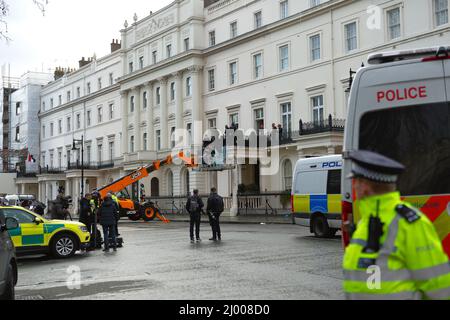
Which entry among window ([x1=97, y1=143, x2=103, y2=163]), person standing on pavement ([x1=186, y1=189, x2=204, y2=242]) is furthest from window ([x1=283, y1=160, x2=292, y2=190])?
window ([x1=97, y1=143, x2=103, y2=163])

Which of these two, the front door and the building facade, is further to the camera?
the building facade

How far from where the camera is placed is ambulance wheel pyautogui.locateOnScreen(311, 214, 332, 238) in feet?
57.5

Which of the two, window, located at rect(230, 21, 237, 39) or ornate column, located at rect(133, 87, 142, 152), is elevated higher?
window, located at rect(230, 21, 237, 39)

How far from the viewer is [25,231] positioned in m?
13.9

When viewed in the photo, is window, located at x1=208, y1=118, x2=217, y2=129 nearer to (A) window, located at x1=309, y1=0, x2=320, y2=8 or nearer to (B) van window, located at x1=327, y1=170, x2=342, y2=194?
(A) window, located at x1=309, y1=0, x2=320, y2=8

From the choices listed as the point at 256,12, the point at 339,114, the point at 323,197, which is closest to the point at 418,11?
the point at 339,114

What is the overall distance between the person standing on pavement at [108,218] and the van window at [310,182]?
6199 mm

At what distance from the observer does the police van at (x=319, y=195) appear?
1725 cm

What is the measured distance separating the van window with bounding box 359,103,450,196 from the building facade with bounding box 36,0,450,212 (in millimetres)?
25831

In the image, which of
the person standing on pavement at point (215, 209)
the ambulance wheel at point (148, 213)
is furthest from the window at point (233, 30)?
the person standing on pavement at point (215, 209)

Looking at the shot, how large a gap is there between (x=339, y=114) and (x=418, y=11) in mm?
7878

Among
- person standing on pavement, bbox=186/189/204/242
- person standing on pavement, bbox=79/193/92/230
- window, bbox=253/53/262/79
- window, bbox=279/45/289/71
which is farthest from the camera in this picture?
window, bbox=253/53/262/79

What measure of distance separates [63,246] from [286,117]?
2778 cm

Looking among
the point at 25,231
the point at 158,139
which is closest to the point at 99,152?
the point at 158,139
